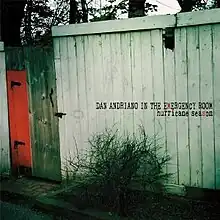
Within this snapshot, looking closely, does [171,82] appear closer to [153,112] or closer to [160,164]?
[153,112]

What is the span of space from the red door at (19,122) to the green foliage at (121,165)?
1349mm

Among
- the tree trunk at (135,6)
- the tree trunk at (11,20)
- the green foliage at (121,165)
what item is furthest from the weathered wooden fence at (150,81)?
the tree trunk at (11,20)

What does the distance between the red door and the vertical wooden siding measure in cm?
8

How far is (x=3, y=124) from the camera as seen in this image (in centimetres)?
726

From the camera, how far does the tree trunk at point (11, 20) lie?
11.3m

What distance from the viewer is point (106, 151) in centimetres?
528

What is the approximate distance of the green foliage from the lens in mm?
4930

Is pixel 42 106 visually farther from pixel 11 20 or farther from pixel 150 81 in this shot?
pixel 11 20

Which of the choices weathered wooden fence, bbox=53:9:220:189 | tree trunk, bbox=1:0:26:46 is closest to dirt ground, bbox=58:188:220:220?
weathered wooden fence, bbox=53:9:220:189

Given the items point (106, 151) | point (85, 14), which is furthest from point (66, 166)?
point (85, 14)

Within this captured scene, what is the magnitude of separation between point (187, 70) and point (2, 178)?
4.07m

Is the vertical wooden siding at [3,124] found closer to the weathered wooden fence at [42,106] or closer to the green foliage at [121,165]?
the weathered wooden fence at [42,106]

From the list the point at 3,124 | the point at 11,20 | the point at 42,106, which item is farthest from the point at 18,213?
the point at 11,20

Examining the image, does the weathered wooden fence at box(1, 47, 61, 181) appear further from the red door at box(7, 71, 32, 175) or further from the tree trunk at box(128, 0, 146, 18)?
the tree trunk at box(128, 0, 146, 18)
